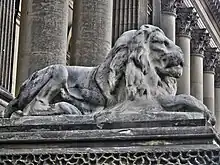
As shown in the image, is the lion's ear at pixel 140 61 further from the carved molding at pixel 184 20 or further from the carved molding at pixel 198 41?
the carved molding at pixel 198 41

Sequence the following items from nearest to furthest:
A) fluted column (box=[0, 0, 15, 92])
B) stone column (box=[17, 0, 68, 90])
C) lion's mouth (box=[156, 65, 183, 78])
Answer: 1. lion's mouth (box=[156, 65, 183, 78])
2. stone column (box=[17, 0, 68, 90])
3. fluted column (box=[0, 0, 15, 92])

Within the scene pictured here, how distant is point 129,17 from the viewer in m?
26.1

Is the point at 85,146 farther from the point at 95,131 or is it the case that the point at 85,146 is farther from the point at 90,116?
the point at 90,116

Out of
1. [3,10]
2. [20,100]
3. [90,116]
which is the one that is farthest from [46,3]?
[90,116]

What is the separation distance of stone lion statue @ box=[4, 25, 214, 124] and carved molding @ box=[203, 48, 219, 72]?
41.6 m

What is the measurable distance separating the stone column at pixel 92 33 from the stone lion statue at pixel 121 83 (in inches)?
398

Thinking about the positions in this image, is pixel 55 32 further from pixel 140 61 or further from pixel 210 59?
pixel 210 59

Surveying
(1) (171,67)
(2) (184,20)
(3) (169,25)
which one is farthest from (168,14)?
(1) (171,67)

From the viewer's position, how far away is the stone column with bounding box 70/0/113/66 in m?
16.9

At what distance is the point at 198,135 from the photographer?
4820 millimetres

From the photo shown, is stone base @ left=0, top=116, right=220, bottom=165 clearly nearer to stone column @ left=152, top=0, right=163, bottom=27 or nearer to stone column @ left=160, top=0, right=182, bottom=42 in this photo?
stone column @ left=152, top=0, right=163, bottom=27

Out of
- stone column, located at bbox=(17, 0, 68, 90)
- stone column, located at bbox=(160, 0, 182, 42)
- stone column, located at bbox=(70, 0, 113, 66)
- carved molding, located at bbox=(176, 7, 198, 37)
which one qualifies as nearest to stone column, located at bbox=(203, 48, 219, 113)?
carved molding, located at bbox=(176, 7, 198, 37)

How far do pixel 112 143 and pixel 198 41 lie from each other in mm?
39389

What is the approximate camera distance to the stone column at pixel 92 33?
55.4 feet
